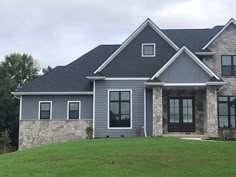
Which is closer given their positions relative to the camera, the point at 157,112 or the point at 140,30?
the point at 157,112

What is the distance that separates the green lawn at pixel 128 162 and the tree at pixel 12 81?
24.7 m

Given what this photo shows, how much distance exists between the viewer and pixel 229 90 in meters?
28.3

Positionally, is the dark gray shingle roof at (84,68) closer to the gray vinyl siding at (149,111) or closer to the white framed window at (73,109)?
the white framed window at (73,109)

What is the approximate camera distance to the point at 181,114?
27625 mm

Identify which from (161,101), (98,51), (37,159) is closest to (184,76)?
(161,101)

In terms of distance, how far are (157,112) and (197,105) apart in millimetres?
3066

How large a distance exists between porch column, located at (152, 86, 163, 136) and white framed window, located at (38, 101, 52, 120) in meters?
6.96

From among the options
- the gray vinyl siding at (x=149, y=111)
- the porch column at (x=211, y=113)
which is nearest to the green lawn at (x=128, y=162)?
the porch column at (x=211, y=113)

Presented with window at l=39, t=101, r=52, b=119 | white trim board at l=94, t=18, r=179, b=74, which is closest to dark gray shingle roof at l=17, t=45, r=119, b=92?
window at l=39, t=101, r=52, b=119

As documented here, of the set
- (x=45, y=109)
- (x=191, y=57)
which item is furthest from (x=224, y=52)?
(x=45, y=109)

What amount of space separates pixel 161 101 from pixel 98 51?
29.0ft

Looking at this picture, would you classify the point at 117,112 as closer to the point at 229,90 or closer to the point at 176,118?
the point at 176,118

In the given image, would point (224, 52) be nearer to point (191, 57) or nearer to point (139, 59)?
point (191, 57)

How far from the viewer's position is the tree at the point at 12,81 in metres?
40.9
